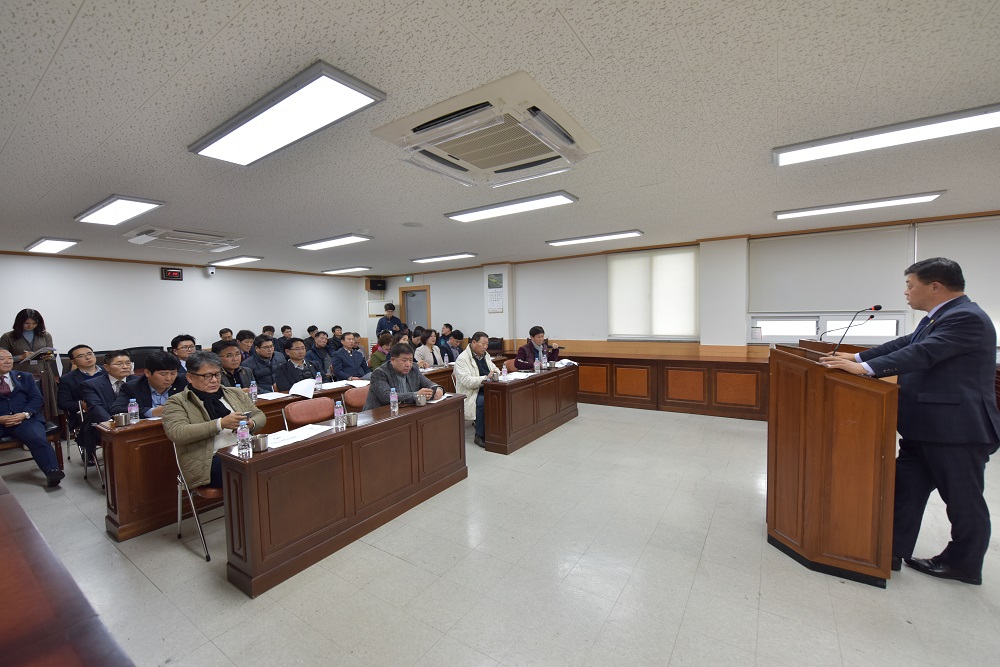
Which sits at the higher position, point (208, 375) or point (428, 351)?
point (208, 375)

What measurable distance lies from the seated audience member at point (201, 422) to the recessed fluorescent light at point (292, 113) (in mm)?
1438

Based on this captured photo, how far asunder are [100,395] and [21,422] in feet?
2.60

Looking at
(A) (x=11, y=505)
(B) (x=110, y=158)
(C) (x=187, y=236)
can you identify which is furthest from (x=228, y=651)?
(C) (x=187, y=236)

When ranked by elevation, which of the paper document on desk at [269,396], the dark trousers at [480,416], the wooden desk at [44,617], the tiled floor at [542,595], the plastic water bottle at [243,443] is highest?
the wooden desk at [44,617]

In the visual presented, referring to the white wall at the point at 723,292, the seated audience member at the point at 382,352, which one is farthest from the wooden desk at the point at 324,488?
the white wall at the point at 723,292

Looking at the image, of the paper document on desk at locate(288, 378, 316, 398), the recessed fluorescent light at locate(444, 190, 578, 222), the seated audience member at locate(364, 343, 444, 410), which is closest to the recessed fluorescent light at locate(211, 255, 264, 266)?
the paper document on desk at locate(288, 378, 316, 398)

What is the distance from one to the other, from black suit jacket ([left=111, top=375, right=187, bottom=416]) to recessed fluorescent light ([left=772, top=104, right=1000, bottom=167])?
5162 mm

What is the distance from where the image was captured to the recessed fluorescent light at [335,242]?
5809mm

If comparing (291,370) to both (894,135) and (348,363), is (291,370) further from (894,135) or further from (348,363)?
(894,135)

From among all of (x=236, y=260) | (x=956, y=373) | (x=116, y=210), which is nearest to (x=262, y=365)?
(x=116, y=210)

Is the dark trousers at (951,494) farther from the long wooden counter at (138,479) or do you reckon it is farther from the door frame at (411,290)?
the door frame at (411,290)

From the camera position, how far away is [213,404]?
2.89 metres

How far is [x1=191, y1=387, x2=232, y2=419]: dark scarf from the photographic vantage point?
2.86 meters

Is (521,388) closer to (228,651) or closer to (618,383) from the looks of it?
(618,383)
